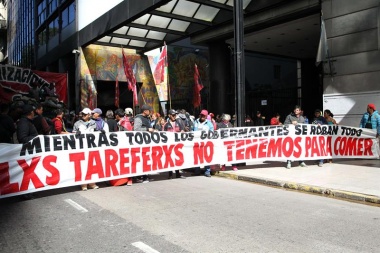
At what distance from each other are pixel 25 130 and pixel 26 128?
0.05m

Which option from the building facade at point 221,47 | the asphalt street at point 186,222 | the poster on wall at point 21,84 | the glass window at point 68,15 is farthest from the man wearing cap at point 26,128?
the glass window at point 68,15

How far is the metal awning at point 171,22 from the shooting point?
1672cm

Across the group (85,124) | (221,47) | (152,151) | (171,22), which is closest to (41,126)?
(85,124)

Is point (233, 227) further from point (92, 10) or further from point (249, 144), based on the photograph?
point (92, 10)

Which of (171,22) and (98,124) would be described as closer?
(98,124)

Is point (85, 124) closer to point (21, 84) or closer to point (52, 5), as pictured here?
point (21, 84)

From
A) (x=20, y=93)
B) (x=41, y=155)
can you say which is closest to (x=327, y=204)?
(x=41, y=155)

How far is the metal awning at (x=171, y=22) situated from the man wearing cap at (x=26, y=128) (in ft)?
32.2

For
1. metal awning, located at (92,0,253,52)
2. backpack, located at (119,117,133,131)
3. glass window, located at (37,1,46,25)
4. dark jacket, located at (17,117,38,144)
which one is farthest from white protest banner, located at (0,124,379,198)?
glass window, located at (37,1,46,25)

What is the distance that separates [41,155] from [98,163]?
1.22 metres

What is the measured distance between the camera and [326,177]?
8.63 m

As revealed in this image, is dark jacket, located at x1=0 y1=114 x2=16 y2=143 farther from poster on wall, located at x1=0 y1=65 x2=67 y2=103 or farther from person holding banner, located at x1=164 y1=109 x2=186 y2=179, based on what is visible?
poster on wall, located at x1=0 y1=65 x2=67 y2=103

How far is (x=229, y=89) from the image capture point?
2136 cm

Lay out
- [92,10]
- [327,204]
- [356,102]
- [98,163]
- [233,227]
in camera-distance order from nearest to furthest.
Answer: [233,227] < [327,204] < [98,163] < [356,102] < [92,10]
